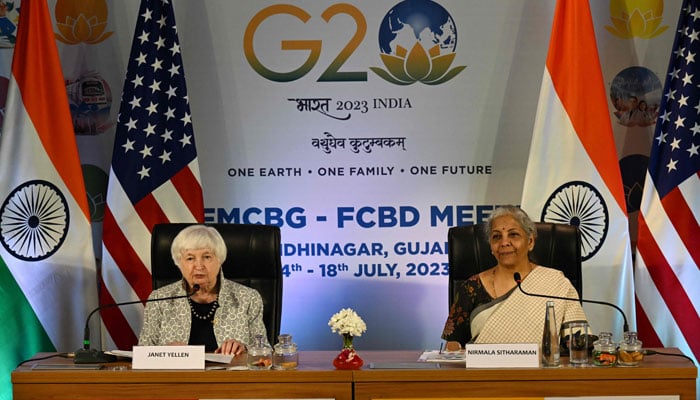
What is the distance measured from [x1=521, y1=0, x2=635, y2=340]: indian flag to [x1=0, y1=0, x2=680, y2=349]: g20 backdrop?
36 centimetres

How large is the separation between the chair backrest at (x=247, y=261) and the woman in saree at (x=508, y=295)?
75cm

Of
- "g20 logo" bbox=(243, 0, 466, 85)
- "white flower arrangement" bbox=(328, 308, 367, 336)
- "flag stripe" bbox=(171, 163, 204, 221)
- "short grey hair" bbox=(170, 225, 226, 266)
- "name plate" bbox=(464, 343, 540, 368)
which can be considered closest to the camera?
"name plate" bbox=(464, 343, 540, 368)

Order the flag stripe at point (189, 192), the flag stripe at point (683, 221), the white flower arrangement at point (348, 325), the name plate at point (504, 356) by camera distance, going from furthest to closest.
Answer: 1. the flag stripe at point (189, 192)
2. the flag stripe at point (683, 221)
3. the white flower arrangement at point (348, 325)
4. the name plate at point (504, 356)

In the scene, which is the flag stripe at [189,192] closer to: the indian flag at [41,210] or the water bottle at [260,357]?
the indian flag at [41,210]

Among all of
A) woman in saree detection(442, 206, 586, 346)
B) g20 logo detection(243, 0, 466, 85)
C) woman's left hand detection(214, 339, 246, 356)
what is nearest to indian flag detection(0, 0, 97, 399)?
g20 logo detection(243, 0, 466, 85)

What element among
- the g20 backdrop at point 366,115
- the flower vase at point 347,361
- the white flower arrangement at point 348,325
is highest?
the g20 backdrop at point 366,115

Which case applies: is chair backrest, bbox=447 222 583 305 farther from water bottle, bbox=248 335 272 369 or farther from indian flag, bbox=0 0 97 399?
indian flag, bbox=0 0 97 399

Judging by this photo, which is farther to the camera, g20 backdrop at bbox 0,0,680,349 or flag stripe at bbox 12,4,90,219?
g20 backdrop at bbox 0,0,680,349

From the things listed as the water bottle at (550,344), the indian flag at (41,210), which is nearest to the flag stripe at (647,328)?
the water bottle at (550,344)

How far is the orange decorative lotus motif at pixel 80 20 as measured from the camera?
16.9 ft

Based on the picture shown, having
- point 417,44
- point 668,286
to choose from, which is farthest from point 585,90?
point 668,286

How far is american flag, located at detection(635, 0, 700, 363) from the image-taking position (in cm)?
459

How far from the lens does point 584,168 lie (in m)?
4.71

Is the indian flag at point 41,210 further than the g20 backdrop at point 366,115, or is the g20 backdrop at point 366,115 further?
the g20 backdrop at point 366,115
